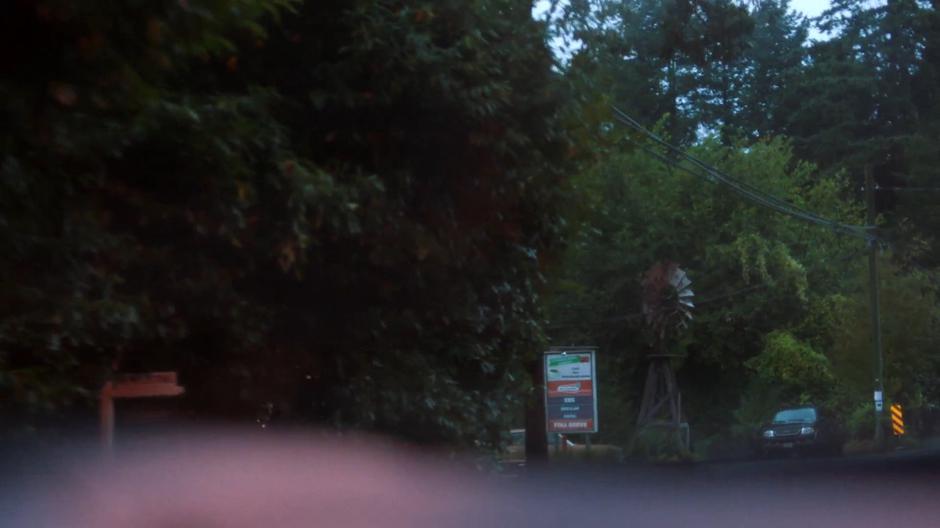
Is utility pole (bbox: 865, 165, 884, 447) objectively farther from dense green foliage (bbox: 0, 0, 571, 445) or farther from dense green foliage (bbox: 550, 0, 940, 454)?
dense green foliage (bbox: 0, 0, 571, 445)

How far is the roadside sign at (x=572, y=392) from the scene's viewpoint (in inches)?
984

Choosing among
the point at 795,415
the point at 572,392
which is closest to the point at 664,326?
the point at 572,392

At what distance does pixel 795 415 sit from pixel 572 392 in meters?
11.6

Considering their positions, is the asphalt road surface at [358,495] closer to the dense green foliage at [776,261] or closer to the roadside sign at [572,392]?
the roadside sign at [572,392]

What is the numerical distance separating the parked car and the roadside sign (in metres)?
8.19

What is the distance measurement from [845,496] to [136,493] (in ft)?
17.0

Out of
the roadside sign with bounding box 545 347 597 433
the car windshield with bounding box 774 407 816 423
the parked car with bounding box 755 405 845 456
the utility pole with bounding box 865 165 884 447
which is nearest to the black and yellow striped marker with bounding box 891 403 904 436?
the utility pole with bounding box 865 165 884 447

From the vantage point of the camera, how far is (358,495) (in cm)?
867

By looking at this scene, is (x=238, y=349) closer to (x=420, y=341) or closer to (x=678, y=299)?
(x=420, y=341)

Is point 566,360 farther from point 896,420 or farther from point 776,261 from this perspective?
point 776,261

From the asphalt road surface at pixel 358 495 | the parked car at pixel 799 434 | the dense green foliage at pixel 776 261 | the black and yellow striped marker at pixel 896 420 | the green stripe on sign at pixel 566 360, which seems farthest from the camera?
the dense green foliage at pixel 776 261

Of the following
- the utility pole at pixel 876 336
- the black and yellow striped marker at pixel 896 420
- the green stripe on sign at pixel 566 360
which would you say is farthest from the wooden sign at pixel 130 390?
the black and yellow striped marker at pixel 896 420

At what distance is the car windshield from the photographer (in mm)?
34156

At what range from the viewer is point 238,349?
8.23m
